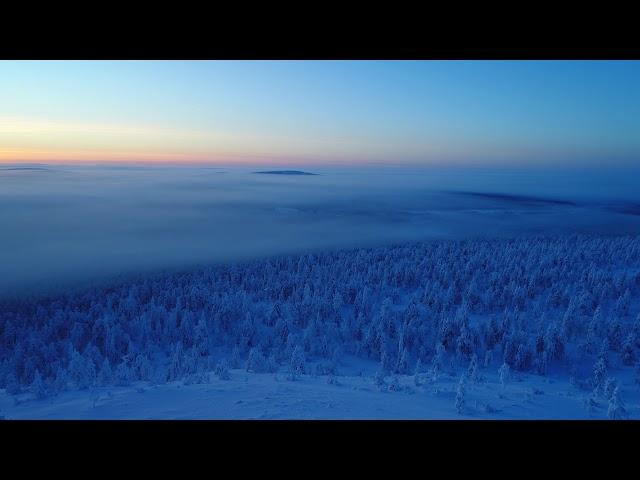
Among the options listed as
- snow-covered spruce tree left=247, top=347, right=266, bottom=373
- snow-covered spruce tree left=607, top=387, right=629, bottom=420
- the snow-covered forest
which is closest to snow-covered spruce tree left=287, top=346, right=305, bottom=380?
the snow-covered forest

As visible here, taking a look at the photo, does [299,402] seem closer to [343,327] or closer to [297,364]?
[297,364]

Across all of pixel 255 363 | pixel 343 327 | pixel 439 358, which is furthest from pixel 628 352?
pixel 255 363

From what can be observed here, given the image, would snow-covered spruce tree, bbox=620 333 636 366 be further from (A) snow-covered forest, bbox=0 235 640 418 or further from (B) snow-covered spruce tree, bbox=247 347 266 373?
(B) snow-covered spruce tree, bbox=247 347 266 373

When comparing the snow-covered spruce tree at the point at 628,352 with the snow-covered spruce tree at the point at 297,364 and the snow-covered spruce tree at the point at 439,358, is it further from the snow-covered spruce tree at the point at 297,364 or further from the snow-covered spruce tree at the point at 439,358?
the snow-covered spruce tree at the point at 297,364

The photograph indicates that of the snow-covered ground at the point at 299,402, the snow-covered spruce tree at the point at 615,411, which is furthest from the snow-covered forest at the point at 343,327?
the snow-covered ground at the point at 299,402

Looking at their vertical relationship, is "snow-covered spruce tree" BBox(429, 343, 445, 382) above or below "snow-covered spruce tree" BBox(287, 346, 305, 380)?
below

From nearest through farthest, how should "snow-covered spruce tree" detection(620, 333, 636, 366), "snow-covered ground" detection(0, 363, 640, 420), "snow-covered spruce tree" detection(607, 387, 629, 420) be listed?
"snow-covered ground" detection(0, 363, 640, 420), "snow-covered spruce tree" detection(607, 387, 629, 420), "snow-covered spruce tree" detection(620, 333, 636, 366)

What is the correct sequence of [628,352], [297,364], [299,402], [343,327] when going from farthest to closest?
[343,327] < [628,352] < [297,364] < [299,402]
